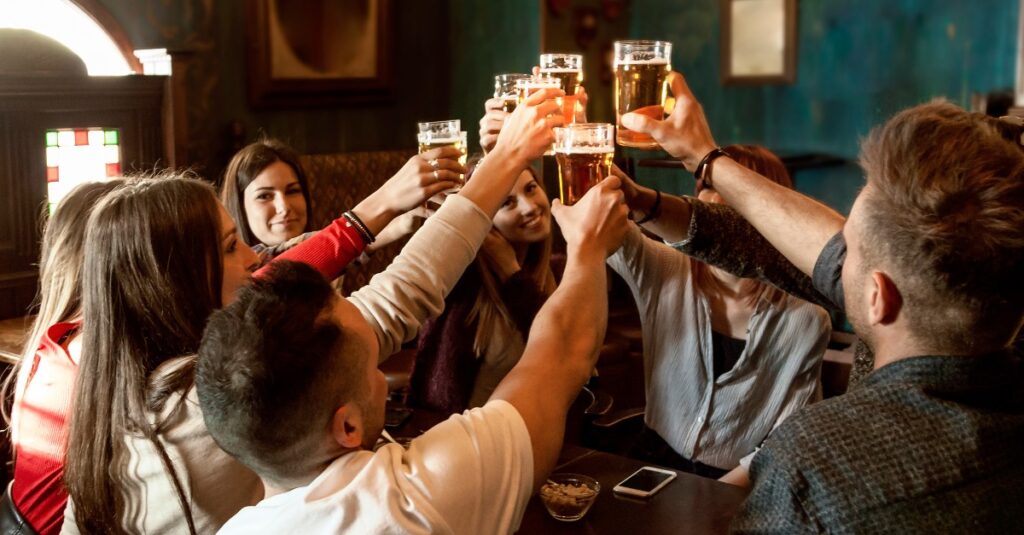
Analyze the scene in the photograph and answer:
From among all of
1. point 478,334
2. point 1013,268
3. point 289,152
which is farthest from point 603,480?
point 289,152

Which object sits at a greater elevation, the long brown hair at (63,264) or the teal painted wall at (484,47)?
the teal painted wall at (484,47)

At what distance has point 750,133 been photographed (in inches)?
262

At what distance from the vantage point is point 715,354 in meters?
2.83

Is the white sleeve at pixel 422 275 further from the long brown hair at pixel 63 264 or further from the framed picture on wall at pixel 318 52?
the framed picture on wall at pixel 318 52

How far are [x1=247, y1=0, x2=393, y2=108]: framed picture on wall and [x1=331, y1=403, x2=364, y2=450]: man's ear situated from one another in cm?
492

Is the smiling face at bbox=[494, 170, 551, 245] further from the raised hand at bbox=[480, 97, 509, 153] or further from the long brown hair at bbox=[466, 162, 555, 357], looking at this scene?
the raised hand at bbox=[480, 97, 509, 153]

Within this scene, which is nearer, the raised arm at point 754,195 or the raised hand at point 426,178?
the raised arm at point 754,195

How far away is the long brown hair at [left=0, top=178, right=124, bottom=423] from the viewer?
2.05 meters

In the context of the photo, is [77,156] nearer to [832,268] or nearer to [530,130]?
[530,130]

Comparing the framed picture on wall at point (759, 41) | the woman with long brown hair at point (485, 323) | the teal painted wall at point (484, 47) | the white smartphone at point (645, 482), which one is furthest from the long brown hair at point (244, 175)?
the framed picture on wall at point (759, 41)

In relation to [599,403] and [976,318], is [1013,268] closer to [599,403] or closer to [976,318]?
[976,318]

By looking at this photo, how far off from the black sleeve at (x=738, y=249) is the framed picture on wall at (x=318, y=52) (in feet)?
14.3

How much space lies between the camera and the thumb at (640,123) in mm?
1790

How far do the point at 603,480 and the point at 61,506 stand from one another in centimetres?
107
